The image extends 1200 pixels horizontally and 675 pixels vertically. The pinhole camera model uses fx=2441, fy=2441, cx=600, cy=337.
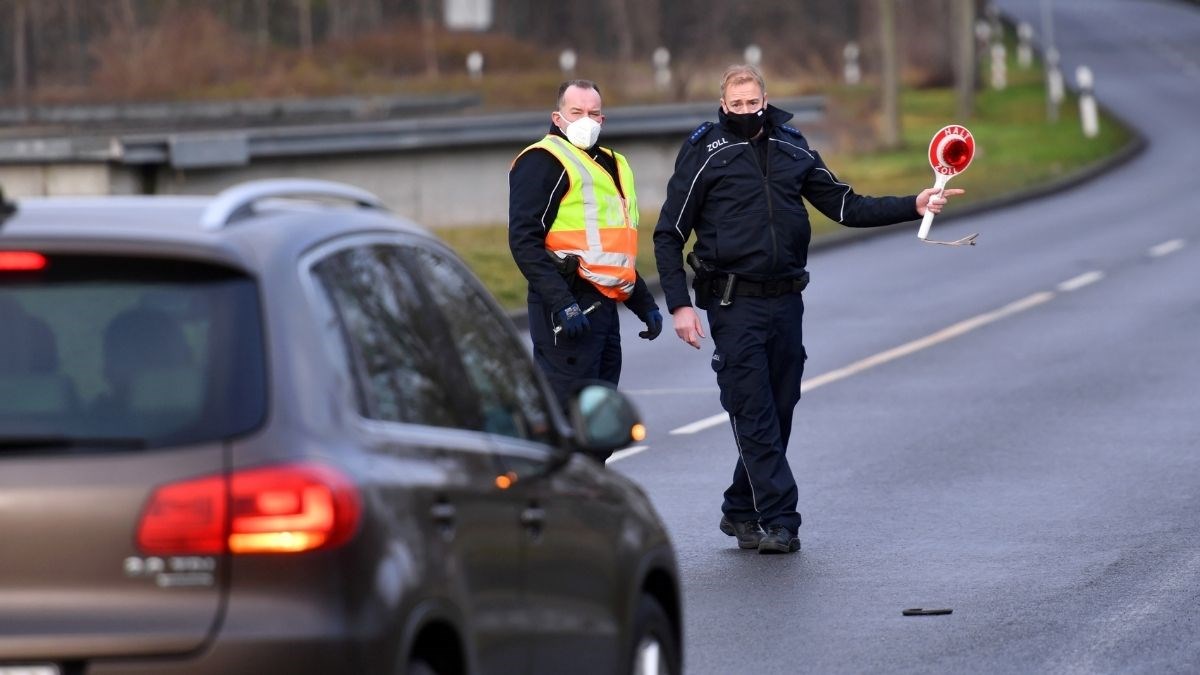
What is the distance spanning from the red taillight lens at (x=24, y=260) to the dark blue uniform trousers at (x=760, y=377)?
5.83m

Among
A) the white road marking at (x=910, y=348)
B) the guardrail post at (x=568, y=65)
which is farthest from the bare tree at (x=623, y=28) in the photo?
the white road marking at (x=910, y=348)

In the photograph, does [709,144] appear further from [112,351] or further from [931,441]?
[112,351]

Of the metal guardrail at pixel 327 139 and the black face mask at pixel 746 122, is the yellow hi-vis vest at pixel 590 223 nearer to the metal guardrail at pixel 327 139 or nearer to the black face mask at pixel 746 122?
the black face mask at pixel 746 122

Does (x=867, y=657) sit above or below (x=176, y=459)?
below

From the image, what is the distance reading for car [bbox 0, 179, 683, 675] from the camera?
4.16m

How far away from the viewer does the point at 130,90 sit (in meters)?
70.2

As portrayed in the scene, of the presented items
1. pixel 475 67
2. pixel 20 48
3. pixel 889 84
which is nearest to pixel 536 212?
pixel 889 84

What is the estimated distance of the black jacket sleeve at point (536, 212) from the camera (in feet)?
33.3

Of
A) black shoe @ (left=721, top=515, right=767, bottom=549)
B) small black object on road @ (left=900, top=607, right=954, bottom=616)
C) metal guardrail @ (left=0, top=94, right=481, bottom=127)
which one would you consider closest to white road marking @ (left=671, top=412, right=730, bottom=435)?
black shoe @ (left=721, top=515, right=767, bottom=549)

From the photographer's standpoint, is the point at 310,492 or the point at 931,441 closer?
the point at 310,492

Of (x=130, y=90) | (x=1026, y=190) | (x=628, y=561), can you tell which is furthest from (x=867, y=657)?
(x=130, y=90)

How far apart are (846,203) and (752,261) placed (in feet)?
1.92

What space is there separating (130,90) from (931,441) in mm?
58988

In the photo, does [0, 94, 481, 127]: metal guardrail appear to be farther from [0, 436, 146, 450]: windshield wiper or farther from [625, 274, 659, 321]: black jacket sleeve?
[0, 436, 146, 450]: windshield wiper
